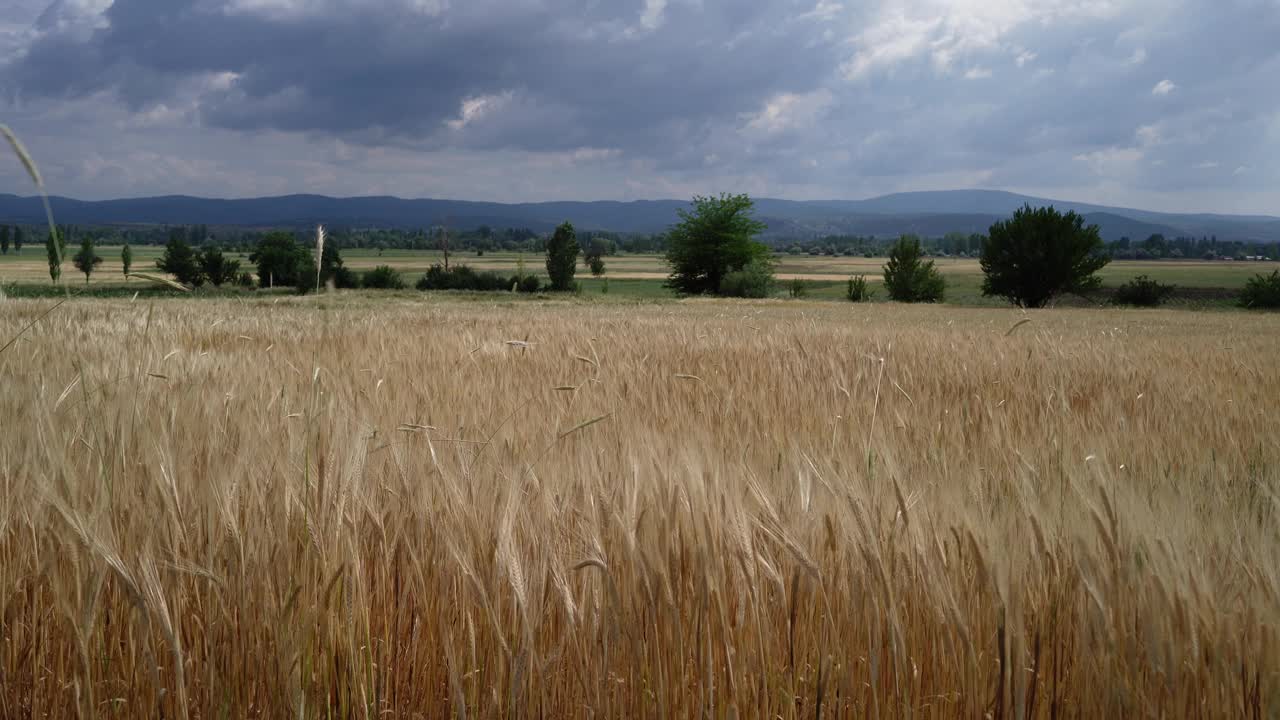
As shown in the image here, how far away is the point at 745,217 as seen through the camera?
67938mm

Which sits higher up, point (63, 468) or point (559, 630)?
point (63, 468)

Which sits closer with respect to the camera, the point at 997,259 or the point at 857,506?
the point at 857,506

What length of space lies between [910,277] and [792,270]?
205ft

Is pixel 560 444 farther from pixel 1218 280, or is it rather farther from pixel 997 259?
pixel 1218 280

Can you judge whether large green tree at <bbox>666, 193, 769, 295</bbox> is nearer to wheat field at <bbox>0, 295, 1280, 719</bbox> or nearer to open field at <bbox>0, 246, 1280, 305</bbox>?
open field at <bbox>0, 246, 1280, 305</bbox>

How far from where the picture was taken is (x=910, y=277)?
2793 inches

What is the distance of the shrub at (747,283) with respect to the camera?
58938mm

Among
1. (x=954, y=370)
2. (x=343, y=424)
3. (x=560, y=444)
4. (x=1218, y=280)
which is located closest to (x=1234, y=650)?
(x=560, y=444)

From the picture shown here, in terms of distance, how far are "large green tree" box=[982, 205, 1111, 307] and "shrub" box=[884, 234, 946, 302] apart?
17794 mm

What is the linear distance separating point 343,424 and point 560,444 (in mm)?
513

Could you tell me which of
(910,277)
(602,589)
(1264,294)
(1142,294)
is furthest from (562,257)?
(602,589)

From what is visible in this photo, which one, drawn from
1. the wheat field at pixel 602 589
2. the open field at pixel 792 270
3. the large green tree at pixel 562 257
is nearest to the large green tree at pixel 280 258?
the open field at pixel 792 270

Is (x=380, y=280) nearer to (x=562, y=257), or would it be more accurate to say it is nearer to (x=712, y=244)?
(x=562, y=257)

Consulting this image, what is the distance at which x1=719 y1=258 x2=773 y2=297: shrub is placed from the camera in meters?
58.9
